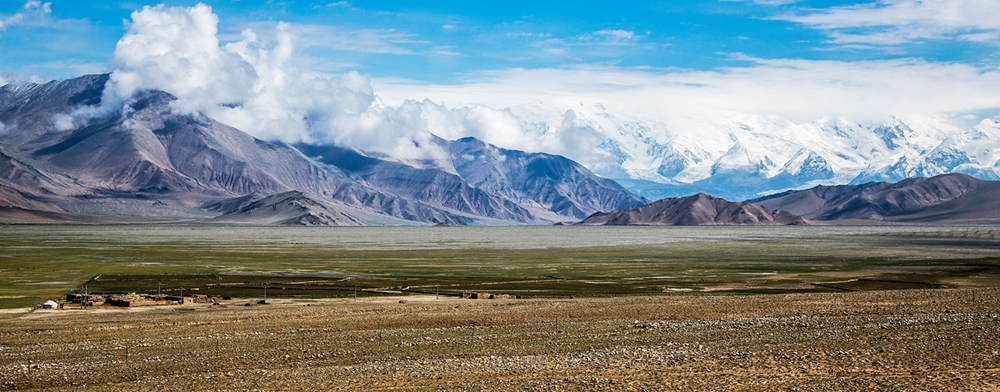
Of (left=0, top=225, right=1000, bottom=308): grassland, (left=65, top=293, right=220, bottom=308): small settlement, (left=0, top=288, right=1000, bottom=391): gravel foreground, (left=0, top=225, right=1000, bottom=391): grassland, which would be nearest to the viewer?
(left=0, top=288, right=1000, bottom=391): gravel foreground

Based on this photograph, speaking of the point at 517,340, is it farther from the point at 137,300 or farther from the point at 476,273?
the point at 476,273

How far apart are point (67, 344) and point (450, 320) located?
13.4 meters

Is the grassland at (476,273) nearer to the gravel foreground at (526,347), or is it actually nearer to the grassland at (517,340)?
the grassland at (517,340)

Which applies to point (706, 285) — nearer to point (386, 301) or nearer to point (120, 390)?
point (386, 301)

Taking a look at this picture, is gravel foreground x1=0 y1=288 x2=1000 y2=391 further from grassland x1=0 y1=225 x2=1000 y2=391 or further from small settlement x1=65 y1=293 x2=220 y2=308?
small settlement x1=65 y1=293 x2=220 y2=308

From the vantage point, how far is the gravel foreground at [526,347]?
19.6 metres

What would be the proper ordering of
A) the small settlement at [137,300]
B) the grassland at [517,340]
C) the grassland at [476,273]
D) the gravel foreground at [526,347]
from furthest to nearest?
the grassland at [476,273] < the small settlement at [137,300] < the grassland at [517,340] < the gravel foreground at [526,347]

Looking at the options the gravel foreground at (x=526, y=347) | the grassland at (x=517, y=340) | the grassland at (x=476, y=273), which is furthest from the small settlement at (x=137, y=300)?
the gravel foreground at (x=526, y=347)

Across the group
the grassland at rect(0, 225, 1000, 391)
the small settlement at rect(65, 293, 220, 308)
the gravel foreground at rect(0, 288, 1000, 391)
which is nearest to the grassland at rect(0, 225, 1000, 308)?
the grassland at rect(0, 225, 1000, 391)

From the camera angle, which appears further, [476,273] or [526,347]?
[476,273]

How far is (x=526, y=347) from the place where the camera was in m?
25.0

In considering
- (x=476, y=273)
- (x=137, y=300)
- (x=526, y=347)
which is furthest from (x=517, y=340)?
(x=476, y=273)

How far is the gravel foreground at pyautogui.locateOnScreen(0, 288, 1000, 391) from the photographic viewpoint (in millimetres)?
19625

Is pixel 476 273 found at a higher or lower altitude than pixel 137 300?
lower
